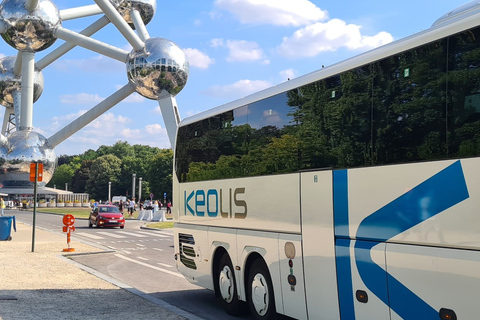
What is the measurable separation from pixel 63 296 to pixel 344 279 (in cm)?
643

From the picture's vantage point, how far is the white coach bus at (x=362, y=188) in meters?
5.09

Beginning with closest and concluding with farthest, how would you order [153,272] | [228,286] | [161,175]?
[228,286] < [153,272] < [161,175]

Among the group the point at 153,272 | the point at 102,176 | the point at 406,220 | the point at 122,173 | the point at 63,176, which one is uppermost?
the point at 63,176

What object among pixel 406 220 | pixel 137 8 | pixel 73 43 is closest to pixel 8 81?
pixel 73 43

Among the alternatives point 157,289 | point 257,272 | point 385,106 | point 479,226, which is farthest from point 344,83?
point 157,289

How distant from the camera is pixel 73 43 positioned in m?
39.8

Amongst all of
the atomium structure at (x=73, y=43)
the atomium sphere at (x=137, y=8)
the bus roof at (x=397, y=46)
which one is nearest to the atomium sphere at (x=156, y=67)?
the atomium structure at (x=73, y=43)

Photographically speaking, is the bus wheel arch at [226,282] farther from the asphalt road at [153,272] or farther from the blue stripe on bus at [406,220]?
the blue stripe on bus at [406,220]

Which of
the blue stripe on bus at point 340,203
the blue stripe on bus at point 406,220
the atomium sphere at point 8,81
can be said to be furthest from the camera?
the atomium sphere at point 8,81

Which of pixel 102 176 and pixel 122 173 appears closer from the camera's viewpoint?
pixel 102 176

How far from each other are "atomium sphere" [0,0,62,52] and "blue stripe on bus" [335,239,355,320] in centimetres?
3283

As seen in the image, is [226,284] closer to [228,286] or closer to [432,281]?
[228,286]

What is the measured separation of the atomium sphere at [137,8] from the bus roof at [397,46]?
118 feet

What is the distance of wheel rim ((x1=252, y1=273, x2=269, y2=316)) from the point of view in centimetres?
837
